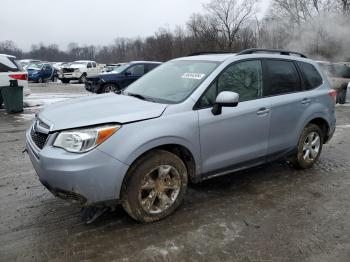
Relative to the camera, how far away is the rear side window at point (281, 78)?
15.4 ft

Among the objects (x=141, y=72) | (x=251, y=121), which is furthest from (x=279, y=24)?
(x=251, y=121)

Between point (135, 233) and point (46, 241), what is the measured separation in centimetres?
81

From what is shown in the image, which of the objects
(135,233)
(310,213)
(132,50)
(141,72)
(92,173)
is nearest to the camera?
(92,173)

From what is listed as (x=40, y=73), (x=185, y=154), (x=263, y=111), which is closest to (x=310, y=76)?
(x=263, y=111)

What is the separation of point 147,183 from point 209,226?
747mm

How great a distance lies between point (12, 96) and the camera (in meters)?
11.3

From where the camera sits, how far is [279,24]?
110 ft

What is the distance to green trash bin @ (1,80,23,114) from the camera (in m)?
11.2

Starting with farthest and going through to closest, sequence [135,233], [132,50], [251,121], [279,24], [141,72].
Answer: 1. [132,50]
2. [279,24]
3. [141,72]
4. [251,121]
5. [135,233]

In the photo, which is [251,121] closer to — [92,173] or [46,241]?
[92,173]

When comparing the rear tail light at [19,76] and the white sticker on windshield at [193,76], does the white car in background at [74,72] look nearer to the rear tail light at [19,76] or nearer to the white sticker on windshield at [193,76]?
the rear tail light at [19,76]

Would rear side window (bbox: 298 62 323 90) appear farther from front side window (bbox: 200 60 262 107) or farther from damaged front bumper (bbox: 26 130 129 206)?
damaged front bumper (bbox: 26 130 129 206)

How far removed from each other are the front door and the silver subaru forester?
0.01 metres

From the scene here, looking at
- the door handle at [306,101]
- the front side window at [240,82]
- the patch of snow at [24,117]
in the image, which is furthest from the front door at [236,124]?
the patch of snow at [24,117]
